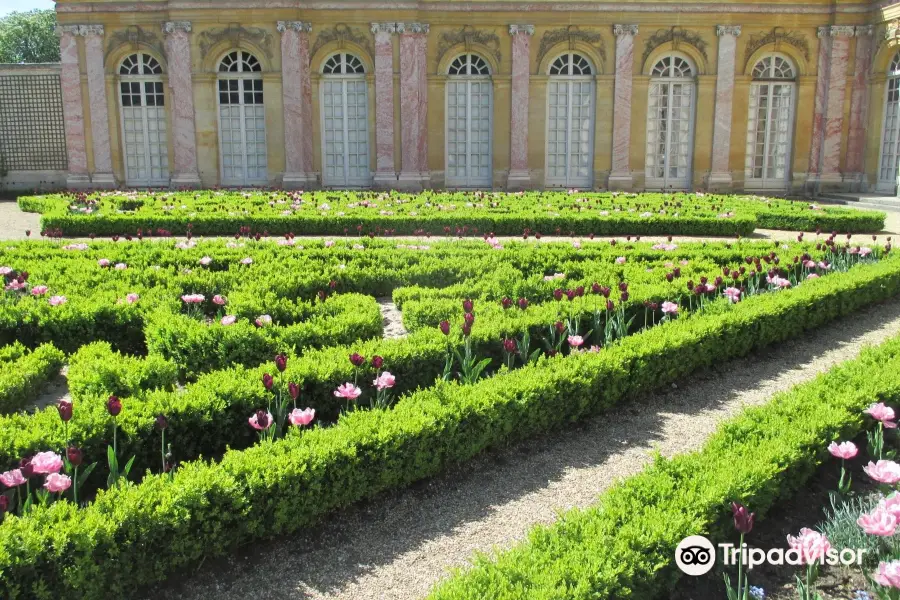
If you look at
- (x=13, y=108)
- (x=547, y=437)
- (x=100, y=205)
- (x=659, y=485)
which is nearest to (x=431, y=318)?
(x=547, y=437)

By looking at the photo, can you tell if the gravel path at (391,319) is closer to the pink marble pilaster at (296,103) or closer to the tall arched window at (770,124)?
the pink marble pilaster at (296,103)

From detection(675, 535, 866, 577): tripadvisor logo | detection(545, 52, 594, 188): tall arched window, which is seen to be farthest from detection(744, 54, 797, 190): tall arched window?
detection(675, 535, 866, 577): tripadvisor logo

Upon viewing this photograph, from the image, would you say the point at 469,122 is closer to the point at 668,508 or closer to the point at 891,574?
the point at 668,508

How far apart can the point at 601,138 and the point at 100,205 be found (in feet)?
46.2

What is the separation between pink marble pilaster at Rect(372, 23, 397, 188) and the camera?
21547mm

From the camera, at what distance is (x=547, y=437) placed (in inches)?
207

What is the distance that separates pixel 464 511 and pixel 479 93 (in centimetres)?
1975

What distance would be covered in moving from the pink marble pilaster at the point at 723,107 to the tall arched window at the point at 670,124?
70 centimetres

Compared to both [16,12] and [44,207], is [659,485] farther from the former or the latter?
[16,12]

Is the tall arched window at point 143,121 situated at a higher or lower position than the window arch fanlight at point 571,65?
lower

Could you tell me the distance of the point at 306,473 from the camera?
383cm

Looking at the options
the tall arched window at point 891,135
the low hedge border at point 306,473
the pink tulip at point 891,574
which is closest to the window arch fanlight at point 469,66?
the tall arched window at point 891,135

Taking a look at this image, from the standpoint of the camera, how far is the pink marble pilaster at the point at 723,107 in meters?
22.4

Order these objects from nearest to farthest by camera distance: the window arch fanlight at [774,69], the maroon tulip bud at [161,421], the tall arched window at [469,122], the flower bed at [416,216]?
1. the maroon tulip bud at [161,421]
2. the flower bed at [416,216]
3. the tall arched window at [469,122]
4. the window arch fanlight at [774,69]
